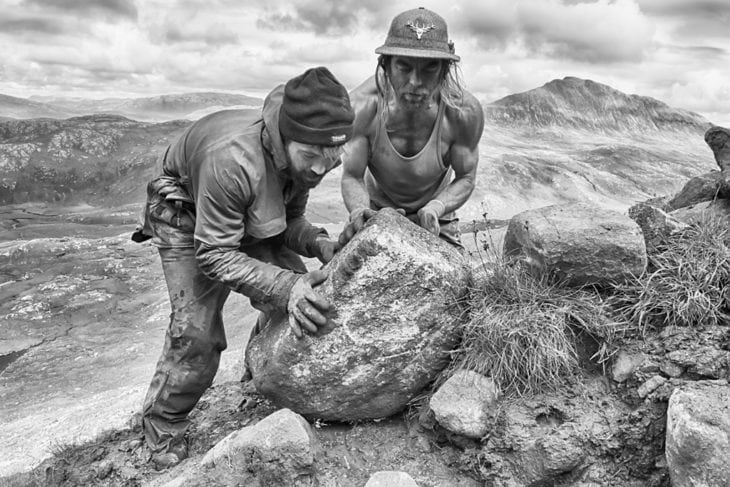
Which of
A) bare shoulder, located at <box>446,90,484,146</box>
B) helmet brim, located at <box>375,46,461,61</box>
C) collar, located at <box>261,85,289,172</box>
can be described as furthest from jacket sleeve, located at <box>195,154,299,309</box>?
bare shoulder, located at <box>446,90,484,146</box>

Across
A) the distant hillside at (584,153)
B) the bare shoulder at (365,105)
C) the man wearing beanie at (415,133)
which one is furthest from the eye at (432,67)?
the distant hillside at (584,153)

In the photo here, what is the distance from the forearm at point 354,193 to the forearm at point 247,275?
1163 millimetres

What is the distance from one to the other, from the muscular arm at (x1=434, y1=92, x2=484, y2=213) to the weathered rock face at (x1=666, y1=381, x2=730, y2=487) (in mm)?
2357

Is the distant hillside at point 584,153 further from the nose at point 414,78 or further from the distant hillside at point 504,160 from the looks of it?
the nose at point 414,78

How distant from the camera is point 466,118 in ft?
15.5

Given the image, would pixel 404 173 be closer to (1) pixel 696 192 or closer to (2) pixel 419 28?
(2) pixel 419 28

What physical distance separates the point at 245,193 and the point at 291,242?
1175mm

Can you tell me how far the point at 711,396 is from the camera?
10.5 ft

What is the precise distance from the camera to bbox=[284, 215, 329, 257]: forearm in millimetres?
4738

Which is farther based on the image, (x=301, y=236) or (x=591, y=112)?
(x=591, y=112)

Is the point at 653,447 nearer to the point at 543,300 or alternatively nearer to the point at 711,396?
the point at 711,396

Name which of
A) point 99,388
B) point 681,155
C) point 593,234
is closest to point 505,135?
point 681,155

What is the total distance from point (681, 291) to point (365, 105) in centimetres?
270

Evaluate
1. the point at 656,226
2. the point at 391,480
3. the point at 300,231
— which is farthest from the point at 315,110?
the point at 656,226
